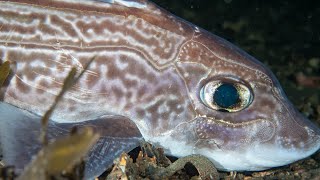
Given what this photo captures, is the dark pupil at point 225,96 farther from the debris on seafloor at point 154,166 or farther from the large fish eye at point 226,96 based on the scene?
the debris on seafloor at point 154,166

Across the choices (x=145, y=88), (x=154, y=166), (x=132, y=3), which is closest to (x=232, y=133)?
(x=154, y=166)

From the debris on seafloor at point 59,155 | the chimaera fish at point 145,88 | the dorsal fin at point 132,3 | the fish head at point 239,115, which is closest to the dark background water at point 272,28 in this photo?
the fish head at point 239,115

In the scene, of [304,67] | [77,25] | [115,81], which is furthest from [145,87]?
[304,67]

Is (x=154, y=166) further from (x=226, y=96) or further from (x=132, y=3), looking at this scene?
(x=132, y=3)

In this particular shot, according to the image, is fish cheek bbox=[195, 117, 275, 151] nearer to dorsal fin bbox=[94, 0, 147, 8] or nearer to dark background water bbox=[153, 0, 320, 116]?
dorsal fin bbox=[94, 0, 147, 8]

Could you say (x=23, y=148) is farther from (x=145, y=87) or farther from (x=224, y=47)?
(x=224, y=47)

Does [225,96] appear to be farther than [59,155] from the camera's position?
Yes

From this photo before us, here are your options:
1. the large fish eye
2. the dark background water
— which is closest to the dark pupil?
the large fish eye
